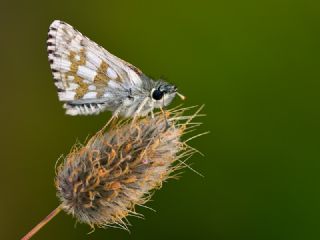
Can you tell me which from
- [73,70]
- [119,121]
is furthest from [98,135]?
[73,70]

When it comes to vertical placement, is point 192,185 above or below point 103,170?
below

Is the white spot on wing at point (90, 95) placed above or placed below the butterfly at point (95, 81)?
below

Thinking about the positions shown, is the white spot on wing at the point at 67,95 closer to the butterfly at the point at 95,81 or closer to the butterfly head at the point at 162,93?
the butterfly at the point at 95,81

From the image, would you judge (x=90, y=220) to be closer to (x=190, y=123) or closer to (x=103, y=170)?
(x=103, y=170)

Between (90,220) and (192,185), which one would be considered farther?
(192,185)

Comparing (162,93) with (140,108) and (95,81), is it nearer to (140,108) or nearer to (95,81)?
(140,108)

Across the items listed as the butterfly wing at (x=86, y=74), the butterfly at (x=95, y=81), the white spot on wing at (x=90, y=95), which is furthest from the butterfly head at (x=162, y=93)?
the white spot on wing at (x=90, y=95)

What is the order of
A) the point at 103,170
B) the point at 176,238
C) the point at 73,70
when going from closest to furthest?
the point at 103,170
the point at 73,70
the point at 176,238
